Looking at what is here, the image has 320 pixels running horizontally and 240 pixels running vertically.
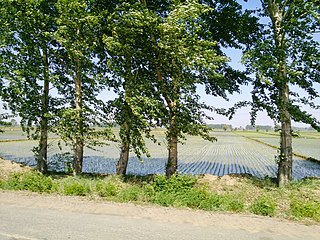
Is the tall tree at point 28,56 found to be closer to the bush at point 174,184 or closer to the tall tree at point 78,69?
the tall tree at point 78,69

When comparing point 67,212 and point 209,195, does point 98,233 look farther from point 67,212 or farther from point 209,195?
point 209,195

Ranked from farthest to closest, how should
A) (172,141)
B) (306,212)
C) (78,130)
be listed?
(172,141), (78,130), (306,212)

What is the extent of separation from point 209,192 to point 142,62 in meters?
5.34

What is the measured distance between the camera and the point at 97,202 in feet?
26.1

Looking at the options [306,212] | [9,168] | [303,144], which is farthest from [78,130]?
[303,144]

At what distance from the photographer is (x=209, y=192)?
962 cm

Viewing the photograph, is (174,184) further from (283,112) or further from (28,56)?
(28,56)

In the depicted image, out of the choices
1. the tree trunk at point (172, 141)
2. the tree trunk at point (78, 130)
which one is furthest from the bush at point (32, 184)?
the tree trunk at point (172, 141)

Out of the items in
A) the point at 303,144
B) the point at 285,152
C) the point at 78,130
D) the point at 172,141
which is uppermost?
the point at 78,130

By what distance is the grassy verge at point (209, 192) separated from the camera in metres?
7.72

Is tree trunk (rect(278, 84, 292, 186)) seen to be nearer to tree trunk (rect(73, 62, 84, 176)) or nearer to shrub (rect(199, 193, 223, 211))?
shrub (rect(199, 193, 223, 211))

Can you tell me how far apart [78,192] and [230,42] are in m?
8.77

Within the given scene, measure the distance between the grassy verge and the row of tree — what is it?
3.69ft

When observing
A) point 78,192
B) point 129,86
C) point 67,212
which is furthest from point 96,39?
point 67,212
